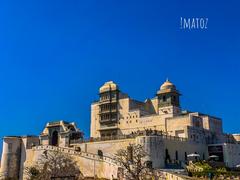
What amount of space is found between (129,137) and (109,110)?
21355 mm

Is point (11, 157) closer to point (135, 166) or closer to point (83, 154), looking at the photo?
point (83, 154)

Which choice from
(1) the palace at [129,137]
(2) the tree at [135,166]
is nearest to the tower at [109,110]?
(1) the palace at [129,137]

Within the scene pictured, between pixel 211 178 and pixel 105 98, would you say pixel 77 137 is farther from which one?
pixel 211 178

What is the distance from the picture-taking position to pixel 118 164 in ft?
187

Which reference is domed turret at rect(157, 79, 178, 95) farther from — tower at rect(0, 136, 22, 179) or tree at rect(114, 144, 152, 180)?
Answer: tower at rect(0, 136, 22, 179)

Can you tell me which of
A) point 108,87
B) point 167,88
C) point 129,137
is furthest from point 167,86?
point 129,137

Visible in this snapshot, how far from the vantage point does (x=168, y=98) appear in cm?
8625

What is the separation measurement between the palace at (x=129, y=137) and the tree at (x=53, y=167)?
1.18 meters

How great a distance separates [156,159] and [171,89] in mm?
29917

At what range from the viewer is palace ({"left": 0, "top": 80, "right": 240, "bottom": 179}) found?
6272 cm

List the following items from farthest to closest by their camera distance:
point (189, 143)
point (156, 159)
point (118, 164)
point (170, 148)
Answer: point (189, 143) → point (170, 148) → point (156, 159) → point (118, 164)

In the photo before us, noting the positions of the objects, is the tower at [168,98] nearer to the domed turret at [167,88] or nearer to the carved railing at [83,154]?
the domed turret at [167,88]

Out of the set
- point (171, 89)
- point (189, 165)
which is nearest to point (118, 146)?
point (189, 165)

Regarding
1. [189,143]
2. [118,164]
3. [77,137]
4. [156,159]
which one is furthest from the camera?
[77,137]
